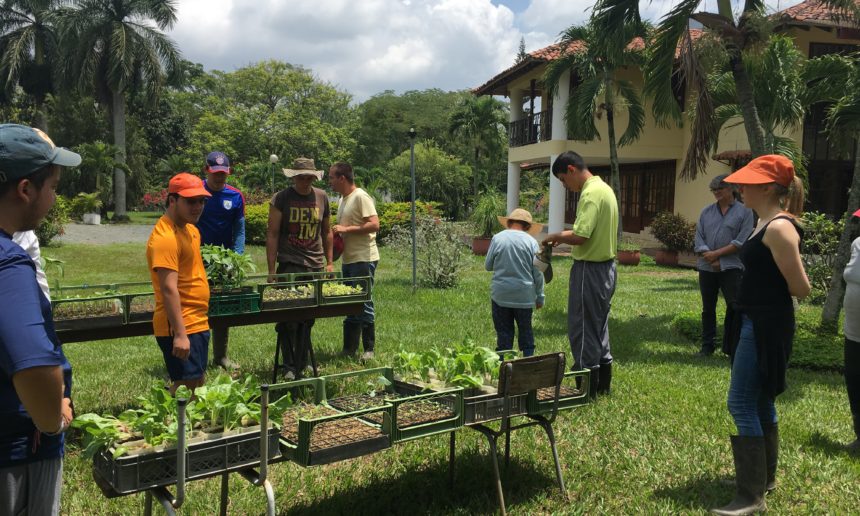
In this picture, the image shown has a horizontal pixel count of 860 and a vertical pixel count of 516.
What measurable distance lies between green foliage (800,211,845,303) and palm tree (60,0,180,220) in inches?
1235

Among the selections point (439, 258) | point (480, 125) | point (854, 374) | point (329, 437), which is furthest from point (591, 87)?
point (480, 125)

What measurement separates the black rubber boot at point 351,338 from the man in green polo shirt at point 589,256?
2.80 m

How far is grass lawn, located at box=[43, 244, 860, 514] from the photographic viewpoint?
398 cm

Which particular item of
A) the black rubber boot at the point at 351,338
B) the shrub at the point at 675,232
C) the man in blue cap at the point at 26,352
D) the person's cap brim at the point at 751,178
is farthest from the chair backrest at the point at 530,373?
the shrub at the point at 675,232

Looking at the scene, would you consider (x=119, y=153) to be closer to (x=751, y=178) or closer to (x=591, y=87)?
(x=591, y=87)

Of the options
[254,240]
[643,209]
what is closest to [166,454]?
[254,240]

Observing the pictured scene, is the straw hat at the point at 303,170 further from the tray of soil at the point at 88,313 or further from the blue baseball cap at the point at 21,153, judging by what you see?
the blue baseball cap at the point at 21,153

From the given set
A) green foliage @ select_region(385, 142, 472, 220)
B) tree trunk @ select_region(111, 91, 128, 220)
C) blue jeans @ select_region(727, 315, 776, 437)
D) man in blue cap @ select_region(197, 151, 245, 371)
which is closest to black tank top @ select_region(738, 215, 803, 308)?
blue jeans @ select_region(727, 315, 776, 437)

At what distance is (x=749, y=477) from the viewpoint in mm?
3791

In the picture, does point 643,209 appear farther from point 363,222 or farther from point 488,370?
point 488,370

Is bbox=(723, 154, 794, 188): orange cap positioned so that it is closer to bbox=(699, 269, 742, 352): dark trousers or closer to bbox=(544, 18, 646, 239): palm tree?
bbox=(699, 269, 742, 352): dark trousers

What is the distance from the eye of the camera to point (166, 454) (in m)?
2.66

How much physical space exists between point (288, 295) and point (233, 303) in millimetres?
589

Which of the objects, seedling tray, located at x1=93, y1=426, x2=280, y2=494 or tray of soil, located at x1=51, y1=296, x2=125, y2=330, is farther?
tray of soil, located at x1=51, y1=296, x2=125, y2=330
